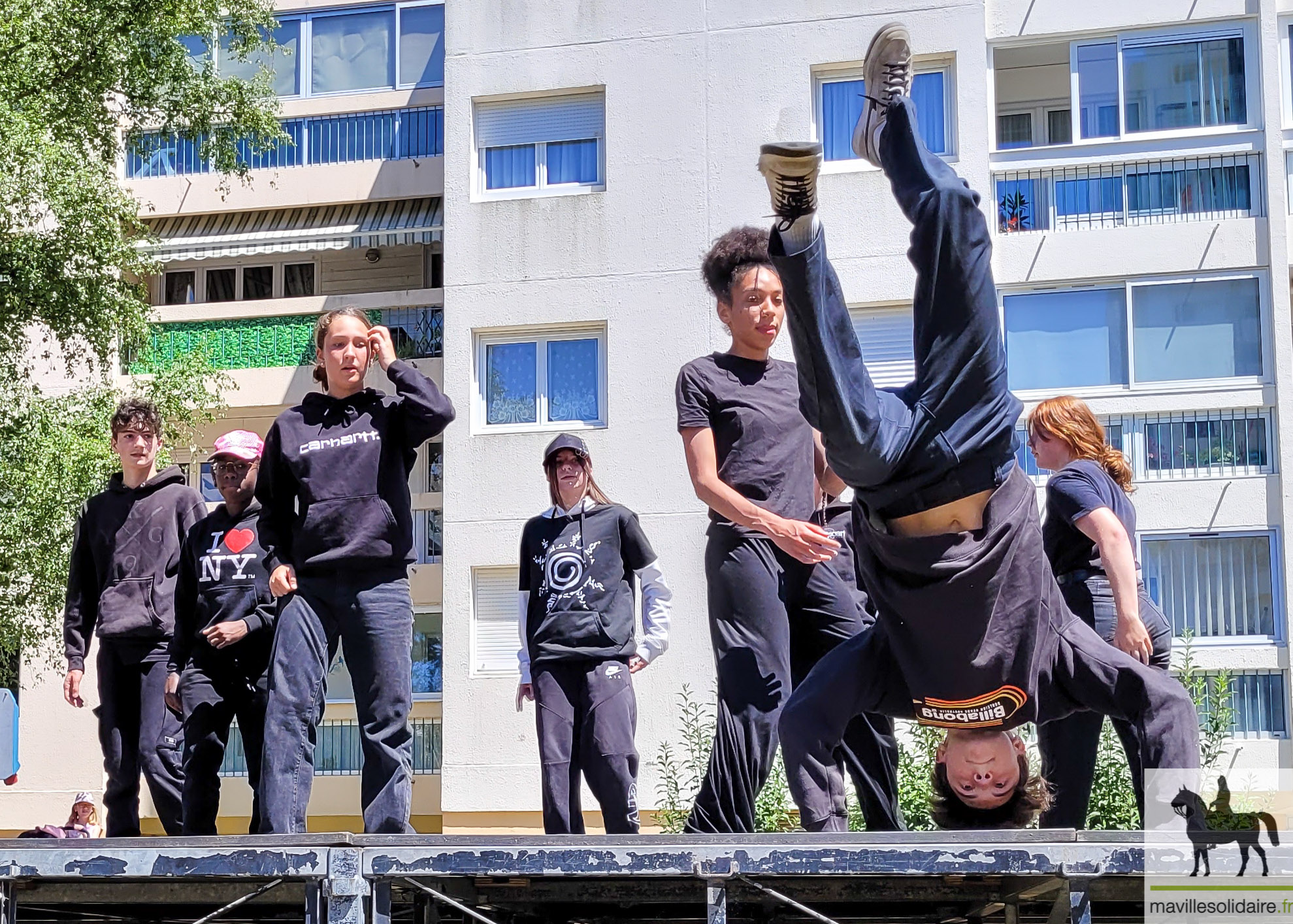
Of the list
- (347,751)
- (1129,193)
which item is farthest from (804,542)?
(347,751)

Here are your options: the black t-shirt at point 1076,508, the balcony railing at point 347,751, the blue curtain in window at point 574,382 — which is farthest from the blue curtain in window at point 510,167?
the black t-shirt at point 1076,508

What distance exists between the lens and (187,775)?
605 centimetres

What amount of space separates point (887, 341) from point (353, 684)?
1504cm

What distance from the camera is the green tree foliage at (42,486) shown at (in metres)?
12.9

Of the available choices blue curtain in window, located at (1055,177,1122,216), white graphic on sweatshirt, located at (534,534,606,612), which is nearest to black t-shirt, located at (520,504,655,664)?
white graphic on sweatshirt, located at (534,534,606,612)

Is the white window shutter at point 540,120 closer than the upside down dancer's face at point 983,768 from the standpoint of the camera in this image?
No

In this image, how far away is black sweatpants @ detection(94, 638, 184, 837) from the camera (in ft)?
20.8

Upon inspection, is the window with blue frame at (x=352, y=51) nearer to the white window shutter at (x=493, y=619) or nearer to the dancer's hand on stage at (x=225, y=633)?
the white window shutter at (x=493, y=619)

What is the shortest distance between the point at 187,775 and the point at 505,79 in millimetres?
16710

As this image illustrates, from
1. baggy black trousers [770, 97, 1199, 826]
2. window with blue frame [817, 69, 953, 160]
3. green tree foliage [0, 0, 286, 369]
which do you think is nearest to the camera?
baggy black trousers [770, 97, 1199, 826]

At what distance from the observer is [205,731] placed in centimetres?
601

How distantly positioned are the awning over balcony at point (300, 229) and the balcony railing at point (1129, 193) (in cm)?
805

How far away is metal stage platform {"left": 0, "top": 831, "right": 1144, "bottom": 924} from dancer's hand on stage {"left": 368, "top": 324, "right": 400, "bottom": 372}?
190 cm

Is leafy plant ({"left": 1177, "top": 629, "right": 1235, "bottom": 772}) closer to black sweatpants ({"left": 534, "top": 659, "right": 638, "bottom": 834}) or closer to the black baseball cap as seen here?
black sweatpants ({"left": 534, "top": 659, "right": 638, "bottom": 834})
